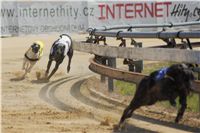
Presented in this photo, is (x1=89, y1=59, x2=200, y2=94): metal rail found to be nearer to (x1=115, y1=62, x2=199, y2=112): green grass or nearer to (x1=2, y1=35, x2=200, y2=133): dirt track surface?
(x1=115, y1=62, x2=199, y2=112): green grass

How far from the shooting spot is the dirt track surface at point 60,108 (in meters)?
6.59

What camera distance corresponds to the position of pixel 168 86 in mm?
5742

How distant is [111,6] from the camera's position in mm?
27953

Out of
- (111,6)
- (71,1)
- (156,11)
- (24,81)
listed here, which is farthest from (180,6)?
(24,81)

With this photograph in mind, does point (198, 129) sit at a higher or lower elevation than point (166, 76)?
lower

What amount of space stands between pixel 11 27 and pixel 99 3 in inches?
193

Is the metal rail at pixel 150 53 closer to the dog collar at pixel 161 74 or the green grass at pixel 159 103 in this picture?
the green grass at pixel 159 103

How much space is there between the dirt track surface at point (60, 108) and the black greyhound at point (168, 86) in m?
0.63

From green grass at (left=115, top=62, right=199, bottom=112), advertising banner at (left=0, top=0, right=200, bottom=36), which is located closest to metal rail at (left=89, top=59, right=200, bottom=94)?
green grass at (left=115, top=62, right=199, bottom=112)

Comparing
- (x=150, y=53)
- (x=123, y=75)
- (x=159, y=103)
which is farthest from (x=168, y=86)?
(x=150, y=53)

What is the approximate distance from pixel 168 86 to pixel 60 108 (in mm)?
2710

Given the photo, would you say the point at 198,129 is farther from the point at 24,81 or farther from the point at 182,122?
the point at 24,81

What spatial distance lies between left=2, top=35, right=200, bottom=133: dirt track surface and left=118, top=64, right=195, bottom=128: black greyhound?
628mm

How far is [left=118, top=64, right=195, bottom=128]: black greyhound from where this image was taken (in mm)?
5634
